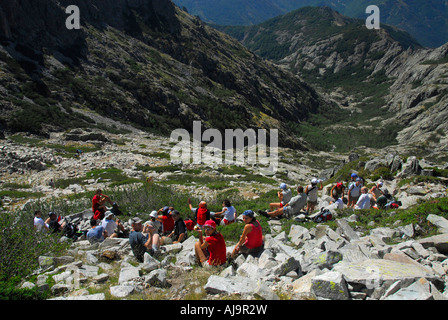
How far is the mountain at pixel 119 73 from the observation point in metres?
45.2

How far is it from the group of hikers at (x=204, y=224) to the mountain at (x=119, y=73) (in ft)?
114

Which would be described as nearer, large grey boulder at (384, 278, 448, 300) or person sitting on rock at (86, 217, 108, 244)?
large grey boulder at (384, 278, 448, 300)

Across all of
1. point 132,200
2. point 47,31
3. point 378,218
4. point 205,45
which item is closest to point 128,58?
point 47,31

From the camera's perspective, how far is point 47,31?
6012 cm

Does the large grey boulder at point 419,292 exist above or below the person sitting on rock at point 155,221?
above

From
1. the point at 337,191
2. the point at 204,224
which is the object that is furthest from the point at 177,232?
the point at 337,191

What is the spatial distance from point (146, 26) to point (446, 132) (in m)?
122

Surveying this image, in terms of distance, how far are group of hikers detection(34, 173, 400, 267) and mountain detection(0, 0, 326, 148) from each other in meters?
34.8

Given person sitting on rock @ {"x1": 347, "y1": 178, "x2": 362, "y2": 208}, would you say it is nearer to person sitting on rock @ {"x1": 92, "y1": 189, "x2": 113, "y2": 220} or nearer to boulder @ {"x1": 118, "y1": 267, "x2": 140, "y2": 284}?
boulder @ {"x1": 118, "y1": 267, "x2": 140, "y2": 284}

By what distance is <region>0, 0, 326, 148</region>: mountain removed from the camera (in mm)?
45156

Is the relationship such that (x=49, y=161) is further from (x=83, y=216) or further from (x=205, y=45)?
(x=205, y=45)

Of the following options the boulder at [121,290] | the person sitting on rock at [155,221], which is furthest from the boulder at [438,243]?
the person sitting on rock at [155,221]

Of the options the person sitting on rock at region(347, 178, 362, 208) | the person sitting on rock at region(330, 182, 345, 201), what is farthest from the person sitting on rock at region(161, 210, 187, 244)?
the person sitting on rock at region(347, 178, 362, 208)

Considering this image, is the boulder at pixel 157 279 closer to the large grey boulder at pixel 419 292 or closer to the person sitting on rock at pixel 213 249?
the person sitting on rock at pixel 213 249
